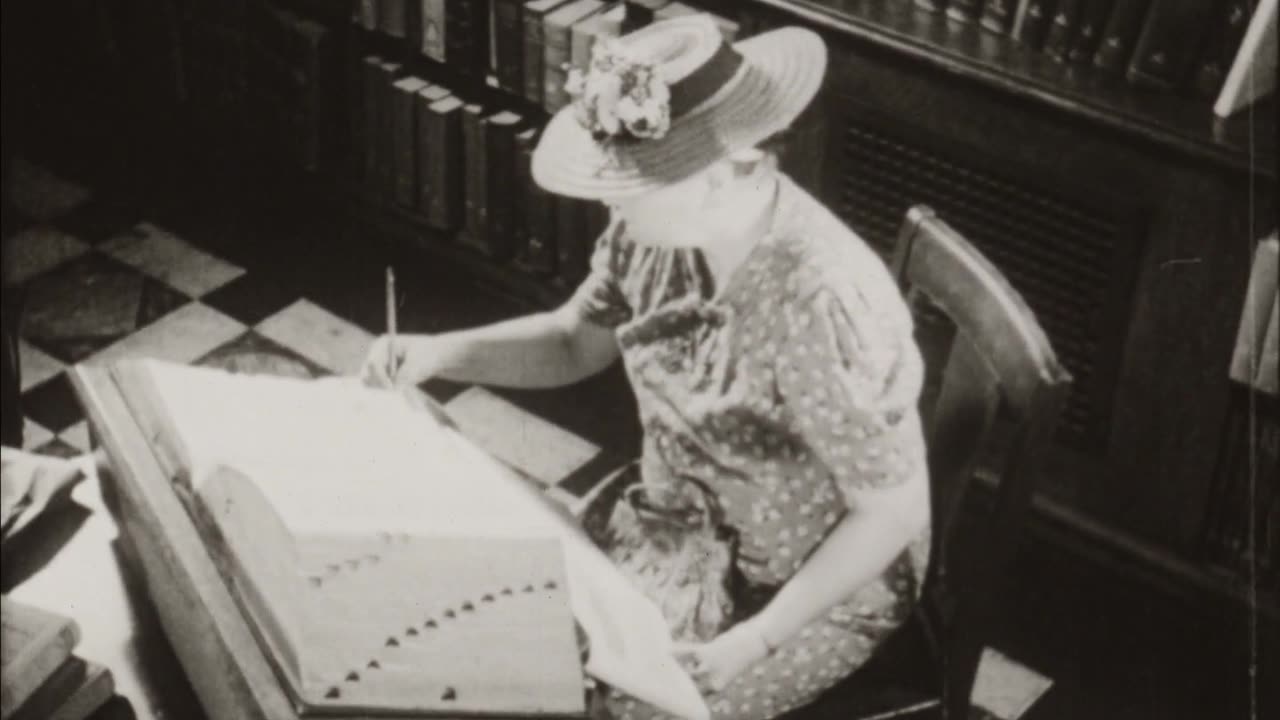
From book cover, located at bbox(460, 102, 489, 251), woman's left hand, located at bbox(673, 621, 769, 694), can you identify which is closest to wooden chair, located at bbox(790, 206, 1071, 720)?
woman's left hand, located at bbox(673, 621, 769, 694)

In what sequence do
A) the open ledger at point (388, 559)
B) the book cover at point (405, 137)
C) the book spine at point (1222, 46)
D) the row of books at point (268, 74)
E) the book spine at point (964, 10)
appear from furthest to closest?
1. the row of books at point (268, 74)
2. the book cover at point (405, 137)
3. the book spine at point (964, 10)
4. the book spine at point (1222, 46)
5. the open ledger at point (388, 559)

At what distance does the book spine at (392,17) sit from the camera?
2891mm

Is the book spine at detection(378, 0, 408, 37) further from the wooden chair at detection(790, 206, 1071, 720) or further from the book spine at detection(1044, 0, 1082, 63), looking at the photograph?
the wooden chair at detection(790, 206, 1071, 720)

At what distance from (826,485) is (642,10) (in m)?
1.13

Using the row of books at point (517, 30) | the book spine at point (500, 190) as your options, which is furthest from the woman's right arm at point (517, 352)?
the book spine at point (500, 190)

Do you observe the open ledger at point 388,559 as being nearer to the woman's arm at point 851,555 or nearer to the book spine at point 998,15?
the woman's arm at point 851,555

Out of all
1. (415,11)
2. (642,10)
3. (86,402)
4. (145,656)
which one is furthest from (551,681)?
(415,11)

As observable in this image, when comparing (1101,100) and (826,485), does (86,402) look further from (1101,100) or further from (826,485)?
(1101,100)

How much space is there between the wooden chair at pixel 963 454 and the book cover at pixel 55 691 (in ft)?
2.53

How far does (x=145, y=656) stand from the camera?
151cm

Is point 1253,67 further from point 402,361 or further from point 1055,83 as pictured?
point 402,361

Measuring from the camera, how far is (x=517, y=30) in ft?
9.00

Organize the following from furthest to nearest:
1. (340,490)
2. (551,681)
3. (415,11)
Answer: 1. (415,11)
2. (340,490)
3. (551,681)

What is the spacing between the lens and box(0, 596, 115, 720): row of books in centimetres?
131
